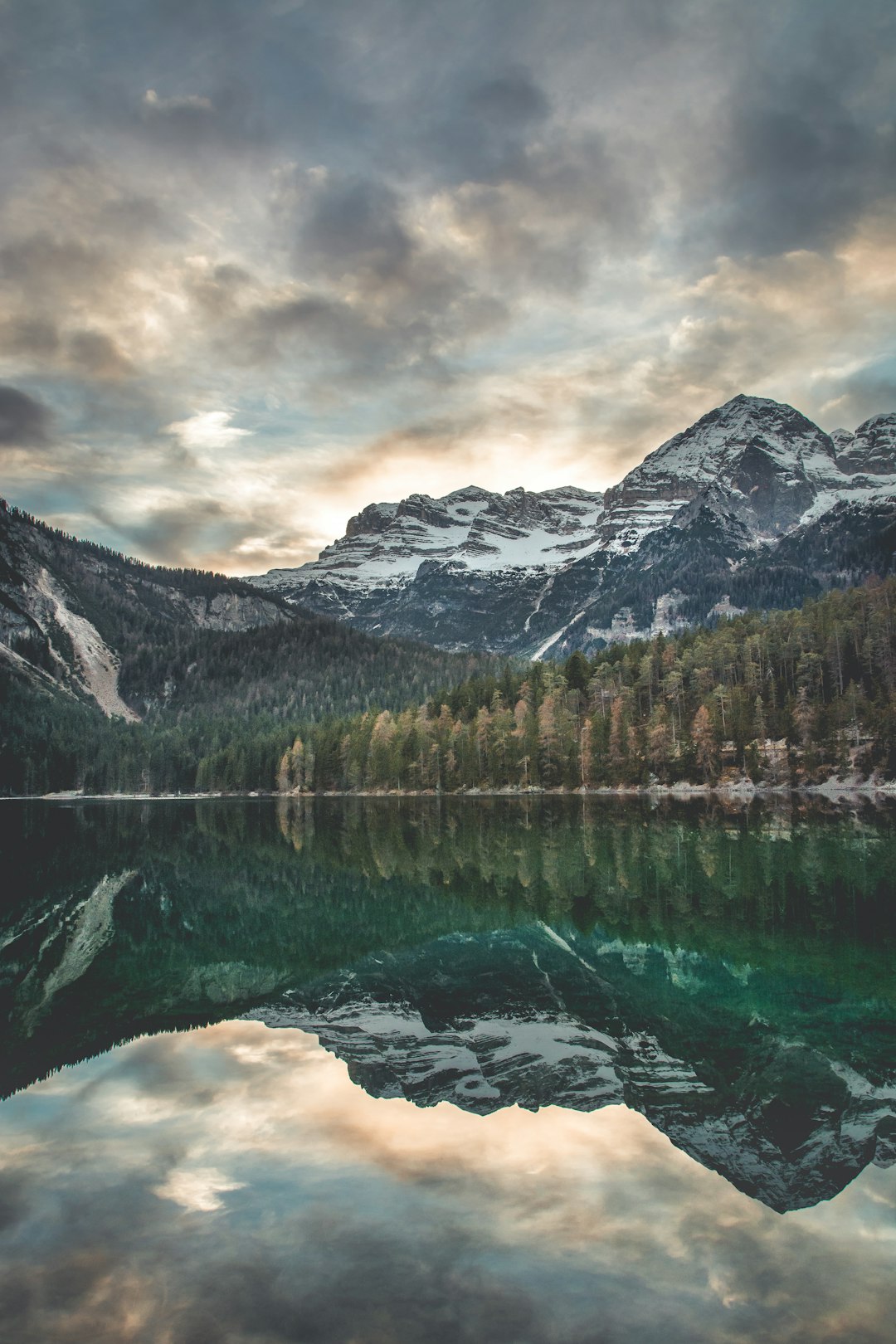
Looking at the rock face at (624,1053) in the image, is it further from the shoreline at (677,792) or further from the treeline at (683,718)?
the treeline at (683,718)

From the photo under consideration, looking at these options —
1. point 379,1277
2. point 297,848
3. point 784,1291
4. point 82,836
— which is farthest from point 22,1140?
point 82,836

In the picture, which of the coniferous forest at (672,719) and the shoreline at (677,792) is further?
the coniferous forest at (672,719)

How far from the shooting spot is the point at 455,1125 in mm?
11633

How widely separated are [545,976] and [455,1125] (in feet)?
30.6

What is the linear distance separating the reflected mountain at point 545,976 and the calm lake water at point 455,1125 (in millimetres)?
107

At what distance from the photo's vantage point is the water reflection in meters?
7.03

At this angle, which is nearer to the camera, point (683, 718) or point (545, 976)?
point (545, 976)

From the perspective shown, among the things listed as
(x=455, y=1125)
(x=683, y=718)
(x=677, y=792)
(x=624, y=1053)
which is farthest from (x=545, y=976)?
(x=683, y=718)

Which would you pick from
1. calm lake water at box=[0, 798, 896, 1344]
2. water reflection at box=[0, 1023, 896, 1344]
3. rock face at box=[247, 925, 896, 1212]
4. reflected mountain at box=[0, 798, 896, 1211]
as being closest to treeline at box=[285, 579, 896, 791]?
reflected mountain at box=[0, 798, 896, 1211]

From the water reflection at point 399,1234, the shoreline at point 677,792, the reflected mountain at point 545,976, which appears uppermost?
the water reflection at point 399,1234

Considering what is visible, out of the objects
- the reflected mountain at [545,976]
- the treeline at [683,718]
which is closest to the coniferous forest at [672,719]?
the treeline at [683,718]

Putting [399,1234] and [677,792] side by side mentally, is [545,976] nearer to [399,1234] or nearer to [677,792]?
[399,1234]

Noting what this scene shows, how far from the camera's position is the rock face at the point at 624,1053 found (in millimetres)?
10578

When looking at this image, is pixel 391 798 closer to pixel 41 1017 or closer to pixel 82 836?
pixel 82 836
